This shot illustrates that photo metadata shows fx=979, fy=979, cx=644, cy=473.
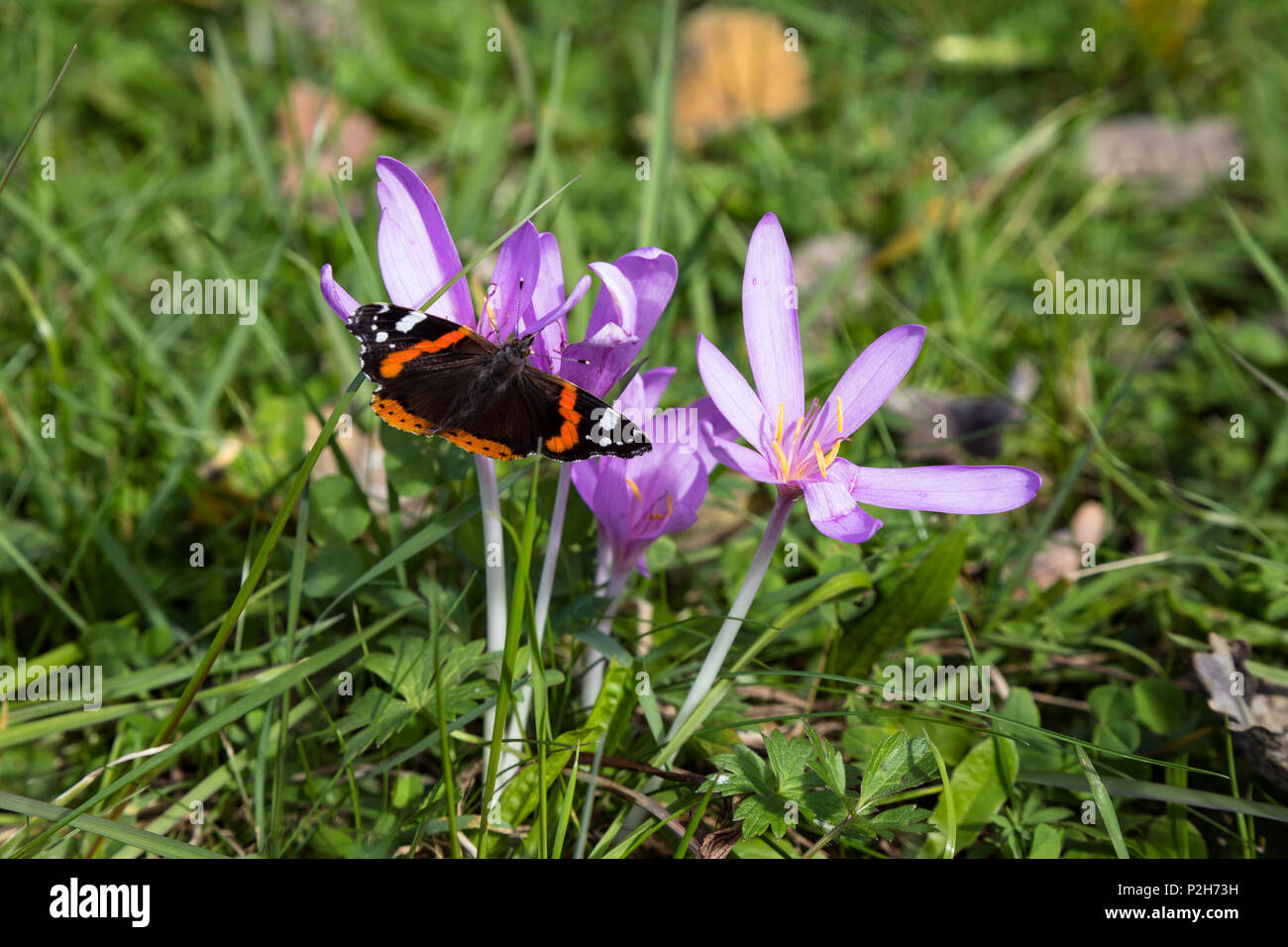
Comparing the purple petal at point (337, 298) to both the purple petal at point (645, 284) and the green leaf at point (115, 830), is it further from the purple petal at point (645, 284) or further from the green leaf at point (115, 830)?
the green leaf at point (115, 830)

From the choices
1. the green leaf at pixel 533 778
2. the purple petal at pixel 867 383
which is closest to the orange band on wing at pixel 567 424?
the purple petal at pixel 867 383

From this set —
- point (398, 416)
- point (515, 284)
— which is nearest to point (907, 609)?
point (515, 284)

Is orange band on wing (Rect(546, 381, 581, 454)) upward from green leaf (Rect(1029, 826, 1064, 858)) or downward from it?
upward

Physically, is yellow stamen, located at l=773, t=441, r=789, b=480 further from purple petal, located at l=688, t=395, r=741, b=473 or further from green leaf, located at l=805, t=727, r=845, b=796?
green leaf, located at l=805, t=727, r=845, b=796

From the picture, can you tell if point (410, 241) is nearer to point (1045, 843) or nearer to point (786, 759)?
point (786, 759)

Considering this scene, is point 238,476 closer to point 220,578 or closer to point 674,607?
point 220,578

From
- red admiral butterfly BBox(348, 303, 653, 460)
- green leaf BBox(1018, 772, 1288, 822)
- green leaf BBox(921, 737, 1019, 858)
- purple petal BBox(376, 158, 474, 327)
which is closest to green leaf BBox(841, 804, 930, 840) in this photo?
green leaf BBox(921, 737, 1019, 858)
